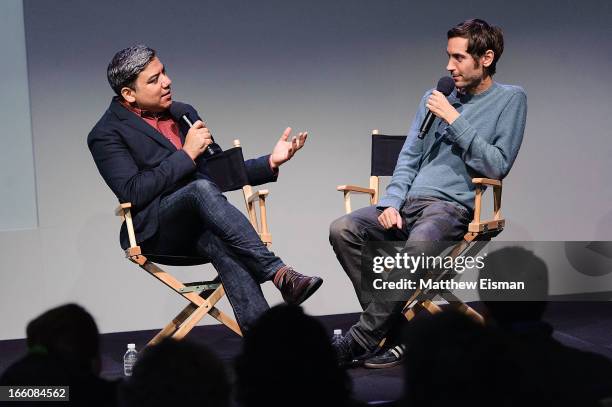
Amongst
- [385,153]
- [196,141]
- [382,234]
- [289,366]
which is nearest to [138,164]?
[196,141]

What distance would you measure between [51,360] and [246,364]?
38 centimetres

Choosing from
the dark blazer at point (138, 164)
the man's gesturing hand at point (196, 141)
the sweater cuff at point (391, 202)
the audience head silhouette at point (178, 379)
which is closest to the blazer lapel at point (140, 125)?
the dark blazer at point (138, 164)

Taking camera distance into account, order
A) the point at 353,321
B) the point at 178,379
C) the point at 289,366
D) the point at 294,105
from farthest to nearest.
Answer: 1. the point at 294,105
2. the point at 353,321
3. the point at 289,366
4. the point at 178,379

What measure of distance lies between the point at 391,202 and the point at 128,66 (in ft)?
3.99

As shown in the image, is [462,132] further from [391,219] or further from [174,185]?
[174,185]

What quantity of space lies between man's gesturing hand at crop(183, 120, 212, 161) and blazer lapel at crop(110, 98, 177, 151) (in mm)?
123

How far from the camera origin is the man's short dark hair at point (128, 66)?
11.6ft

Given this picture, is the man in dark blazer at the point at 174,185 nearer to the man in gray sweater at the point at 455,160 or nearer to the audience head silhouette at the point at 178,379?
the man in gray sweater at the point at 455,160

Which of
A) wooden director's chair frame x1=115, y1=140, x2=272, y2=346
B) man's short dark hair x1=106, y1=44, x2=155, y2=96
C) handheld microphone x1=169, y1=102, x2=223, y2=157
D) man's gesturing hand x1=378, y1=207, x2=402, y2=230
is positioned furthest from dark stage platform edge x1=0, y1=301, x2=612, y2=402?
man's short dark hair x1=106, y1=44, x2=155, y2=96

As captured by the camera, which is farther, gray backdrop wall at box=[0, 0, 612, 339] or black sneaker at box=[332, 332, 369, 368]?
gray backdrop wall at box=[0, 0, 612, 339]

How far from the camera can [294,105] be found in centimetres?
466

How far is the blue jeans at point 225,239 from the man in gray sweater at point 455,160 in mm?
426

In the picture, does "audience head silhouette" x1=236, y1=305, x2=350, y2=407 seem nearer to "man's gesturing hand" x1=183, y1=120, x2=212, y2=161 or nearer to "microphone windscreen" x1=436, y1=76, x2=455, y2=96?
"man's gesturing hand" x1=183, y1=120, x2=212, y2=161

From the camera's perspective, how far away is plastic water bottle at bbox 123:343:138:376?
3.55m
